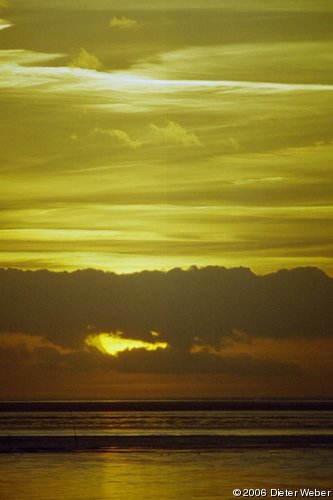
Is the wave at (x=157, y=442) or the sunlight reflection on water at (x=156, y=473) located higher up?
the wave at (x=157, y=442)

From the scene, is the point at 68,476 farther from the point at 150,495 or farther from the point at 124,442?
the point at 124,442

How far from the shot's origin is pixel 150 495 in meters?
22.0

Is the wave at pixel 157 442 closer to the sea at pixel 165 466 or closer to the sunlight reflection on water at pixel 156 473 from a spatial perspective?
the sea at pixel 165 466

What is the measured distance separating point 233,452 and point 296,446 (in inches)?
155

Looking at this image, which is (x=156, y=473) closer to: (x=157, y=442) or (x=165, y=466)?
(x=165, y=466)
